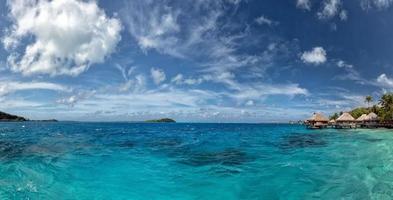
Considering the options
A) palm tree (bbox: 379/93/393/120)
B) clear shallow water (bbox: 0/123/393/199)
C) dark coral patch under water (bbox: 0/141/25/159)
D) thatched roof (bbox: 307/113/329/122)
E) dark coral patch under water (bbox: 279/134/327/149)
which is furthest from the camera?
thatched roof (bbox: 307/113/329/122)

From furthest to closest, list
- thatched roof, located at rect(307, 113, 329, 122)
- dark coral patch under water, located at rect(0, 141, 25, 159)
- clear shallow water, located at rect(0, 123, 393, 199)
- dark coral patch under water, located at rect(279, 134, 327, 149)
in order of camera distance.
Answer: thatched roof, located at rect(307, 113, 329, 122)
dark coral patch under water, located at rect(279, 134, 327, 149)
dark coral patch under water, located at rect(0, 141, 25, 159)
clear shallow water, located at rect(0, 123, 393, 199)

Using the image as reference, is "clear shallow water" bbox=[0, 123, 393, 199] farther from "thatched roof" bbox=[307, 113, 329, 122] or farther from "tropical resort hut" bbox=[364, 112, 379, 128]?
"thatched roof" bbox=[307, 113, 329, 122]

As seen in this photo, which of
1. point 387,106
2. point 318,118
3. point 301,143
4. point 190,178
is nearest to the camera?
point 190,178

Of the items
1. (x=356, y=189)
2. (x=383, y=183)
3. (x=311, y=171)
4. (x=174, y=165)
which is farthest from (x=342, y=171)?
(x=174, y=165)

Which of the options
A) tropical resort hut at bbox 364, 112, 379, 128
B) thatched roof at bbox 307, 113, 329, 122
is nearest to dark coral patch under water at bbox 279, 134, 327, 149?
tropical resort hut at bbox 364, 112, 379, 128

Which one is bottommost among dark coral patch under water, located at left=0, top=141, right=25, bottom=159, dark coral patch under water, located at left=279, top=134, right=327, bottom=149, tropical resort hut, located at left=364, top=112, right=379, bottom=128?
dark coral patch under water, located at left=0, top=141, right=25, bottom=159

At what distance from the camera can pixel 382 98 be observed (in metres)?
90.6

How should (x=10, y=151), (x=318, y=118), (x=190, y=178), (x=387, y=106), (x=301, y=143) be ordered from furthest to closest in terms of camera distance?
1. (x=318, y=118)
2. (x=387, y=106)
3. (x=301, y=143)
4. (x=10, y=151)
5. (x=190, y=178)

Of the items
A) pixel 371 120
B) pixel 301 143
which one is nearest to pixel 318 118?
pixel 371 120

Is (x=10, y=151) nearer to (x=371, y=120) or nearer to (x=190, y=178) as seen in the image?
(x=190, y=178)

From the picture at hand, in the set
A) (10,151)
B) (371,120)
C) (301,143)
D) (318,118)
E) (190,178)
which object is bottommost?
(190,178)

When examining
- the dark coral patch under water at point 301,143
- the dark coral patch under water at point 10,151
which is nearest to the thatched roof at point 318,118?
the dark coral patch under water at point 301,143

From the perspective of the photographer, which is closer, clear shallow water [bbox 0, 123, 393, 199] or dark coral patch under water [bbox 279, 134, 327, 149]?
clear shallow water [bbox 0, 123, 393, 199]

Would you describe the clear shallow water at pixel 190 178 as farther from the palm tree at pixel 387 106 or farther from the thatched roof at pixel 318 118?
the thatched roof at pixel 318 118
